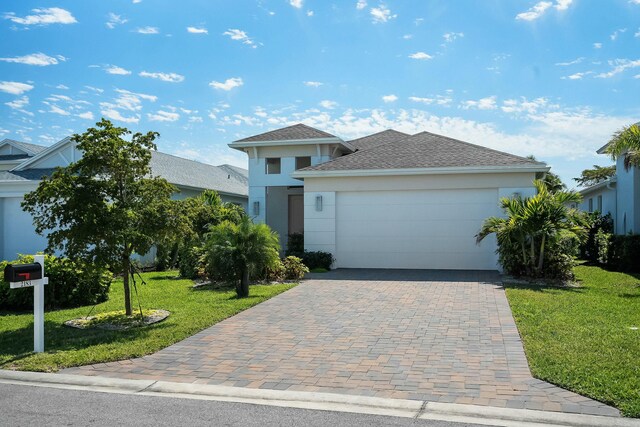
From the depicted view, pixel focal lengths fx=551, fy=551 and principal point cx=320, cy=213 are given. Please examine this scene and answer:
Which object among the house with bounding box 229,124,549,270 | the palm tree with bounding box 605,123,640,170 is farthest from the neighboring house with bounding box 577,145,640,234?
the house with bounding box 229,124,549,270

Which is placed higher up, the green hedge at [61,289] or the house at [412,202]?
the house at [412,202]

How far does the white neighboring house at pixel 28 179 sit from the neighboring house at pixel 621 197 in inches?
680

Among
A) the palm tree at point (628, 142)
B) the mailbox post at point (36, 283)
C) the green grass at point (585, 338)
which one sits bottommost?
the green grass at point (585, 338)

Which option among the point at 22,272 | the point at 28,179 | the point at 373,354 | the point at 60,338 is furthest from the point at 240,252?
the point at 28,179

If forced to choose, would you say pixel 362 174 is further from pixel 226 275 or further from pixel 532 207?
pixel 226 275

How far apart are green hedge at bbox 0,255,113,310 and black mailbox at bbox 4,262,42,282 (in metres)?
3.25

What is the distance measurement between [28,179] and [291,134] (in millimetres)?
10315

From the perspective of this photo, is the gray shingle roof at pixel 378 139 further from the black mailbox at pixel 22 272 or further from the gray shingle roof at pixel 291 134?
the black mailbox at pixel 22 272

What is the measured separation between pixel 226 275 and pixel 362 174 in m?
7.22

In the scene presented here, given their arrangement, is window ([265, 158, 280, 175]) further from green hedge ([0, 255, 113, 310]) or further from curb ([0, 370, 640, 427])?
curb ([0, 370, 640, 427])

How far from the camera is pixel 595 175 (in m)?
34.1

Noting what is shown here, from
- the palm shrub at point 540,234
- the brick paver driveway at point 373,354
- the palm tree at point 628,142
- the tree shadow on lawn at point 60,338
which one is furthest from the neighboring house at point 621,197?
the tree shadow on lawn at point 60,338

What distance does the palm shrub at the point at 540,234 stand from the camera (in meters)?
14.7

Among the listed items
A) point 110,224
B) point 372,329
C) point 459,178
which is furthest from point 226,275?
point 459,178
